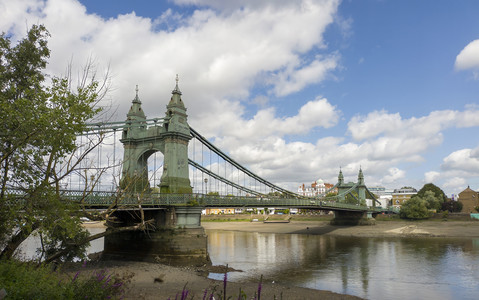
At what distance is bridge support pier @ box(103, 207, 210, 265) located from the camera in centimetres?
2920

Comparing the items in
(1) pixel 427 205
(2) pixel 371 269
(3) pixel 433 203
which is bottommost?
(2) pixel 371 269

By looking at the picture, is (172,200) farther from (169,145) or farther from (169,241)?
(169,145)

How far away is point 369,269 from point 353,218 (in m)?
52.7

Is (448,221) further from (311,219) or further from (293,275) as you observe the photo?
(293,275)

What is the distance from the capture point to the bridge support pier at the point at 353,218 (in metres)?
76.9

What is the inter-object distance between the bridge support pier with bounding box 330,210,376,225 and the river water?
34586 millimetres

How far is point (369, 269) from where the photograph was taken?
29469 millimetres

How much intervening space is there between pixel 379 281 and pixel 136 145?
26045 mm

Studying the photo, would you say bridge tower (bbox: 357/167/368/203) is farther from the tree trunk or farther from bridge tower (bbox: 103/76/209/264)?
the tree trunk

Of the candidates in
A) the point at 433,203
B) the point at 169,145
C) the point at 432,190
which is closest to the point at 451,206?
the point at 432,190

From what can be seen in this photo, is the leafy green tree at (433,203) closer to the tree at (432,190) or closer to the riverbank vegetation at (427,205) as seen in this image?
the riverbank vegetation at (427,205)

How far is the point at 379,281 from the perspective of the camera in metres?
24.8

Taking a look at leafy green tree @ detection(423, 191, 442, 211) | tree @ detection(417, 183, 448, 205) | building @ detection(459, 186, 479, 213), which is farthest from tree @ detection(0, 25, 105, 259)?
building @ detection(459, 186, 479, 213)

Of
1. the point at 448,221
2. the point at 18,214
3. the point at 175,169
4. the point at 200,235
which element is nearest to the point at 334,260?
the point at 200,235
